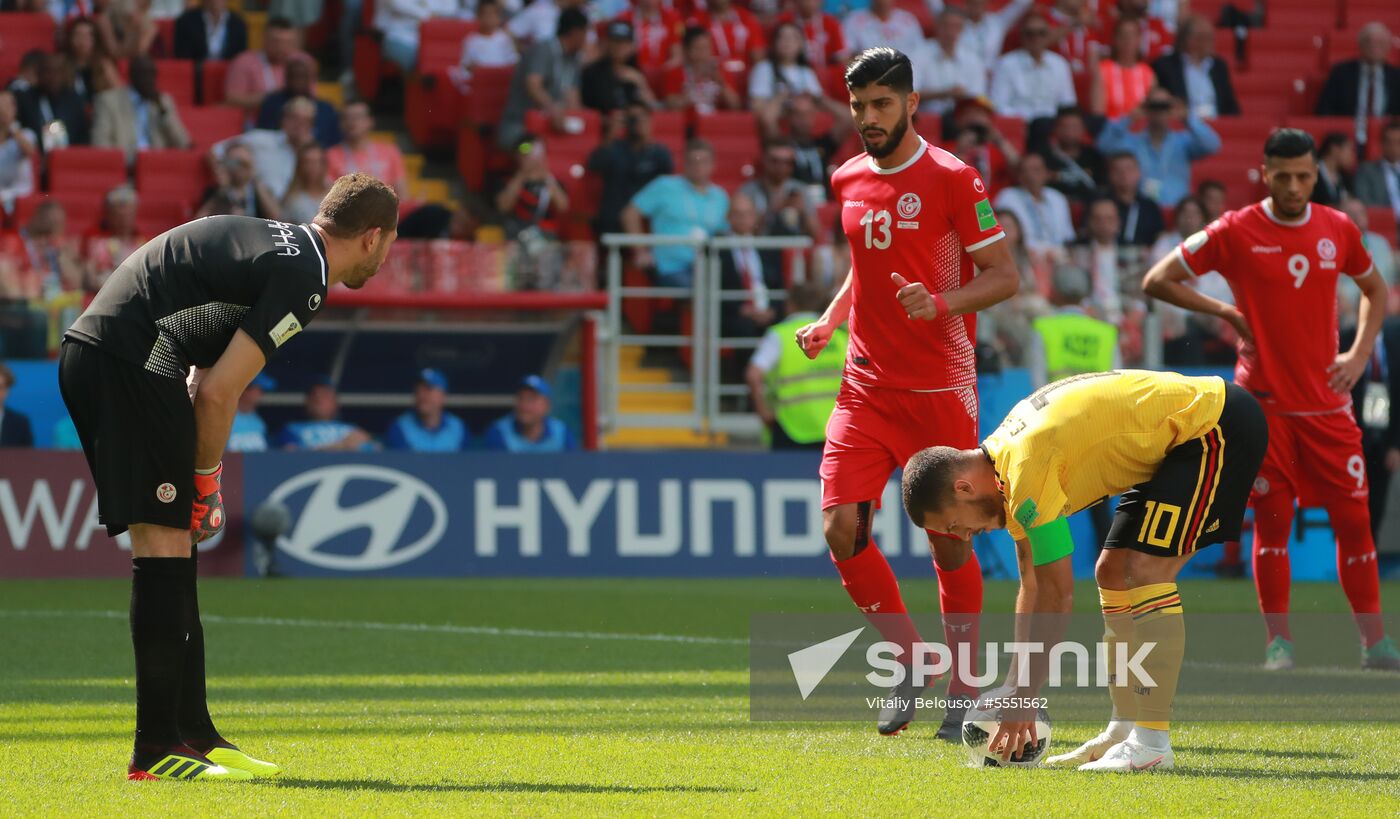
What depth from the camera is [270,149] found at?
15.5 meters

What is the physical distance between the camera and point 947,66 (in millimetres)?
18375

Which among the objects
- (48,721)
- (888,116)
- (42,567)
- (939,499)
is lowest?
(42,567)

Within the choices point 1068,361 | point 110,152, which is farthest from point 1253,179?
point 110,152

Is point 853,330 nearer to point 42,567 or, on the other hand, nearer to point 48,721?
point 48,721

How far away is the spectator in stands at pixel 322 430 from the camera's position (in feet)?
43.9

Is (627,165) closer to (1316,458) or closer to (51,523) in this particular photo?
(51,523)

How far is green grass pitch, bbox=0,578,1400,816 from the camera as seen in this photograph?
510cm

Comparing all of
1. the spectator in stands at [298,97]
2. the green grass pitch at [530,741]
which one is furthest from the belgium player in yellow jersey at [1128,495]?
the spectator in stands at [298,97]

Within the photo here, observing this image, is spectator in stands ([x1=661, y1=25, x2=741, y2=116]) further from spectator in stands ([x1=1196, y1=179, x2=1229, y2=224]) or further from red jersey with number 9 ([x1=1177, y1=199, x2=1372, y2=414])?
red jersey with number 9 ([x1=1177, y1=199, x2=1372, y2=414])

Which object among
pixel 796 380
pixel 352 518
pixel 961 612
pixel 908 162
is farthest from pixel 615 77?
pixel 961 612

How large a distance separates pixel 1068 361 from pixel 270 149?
685 cm

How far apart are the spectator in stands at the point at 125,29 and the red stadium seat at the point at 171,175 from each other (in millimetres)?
1193

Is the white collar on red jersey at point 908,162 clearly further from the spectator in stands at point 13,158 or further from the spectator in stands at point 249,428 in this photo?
the spectator in stands at point 13,158

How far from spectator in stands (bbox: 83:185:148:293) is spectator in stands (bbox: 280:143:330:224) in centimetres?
116
